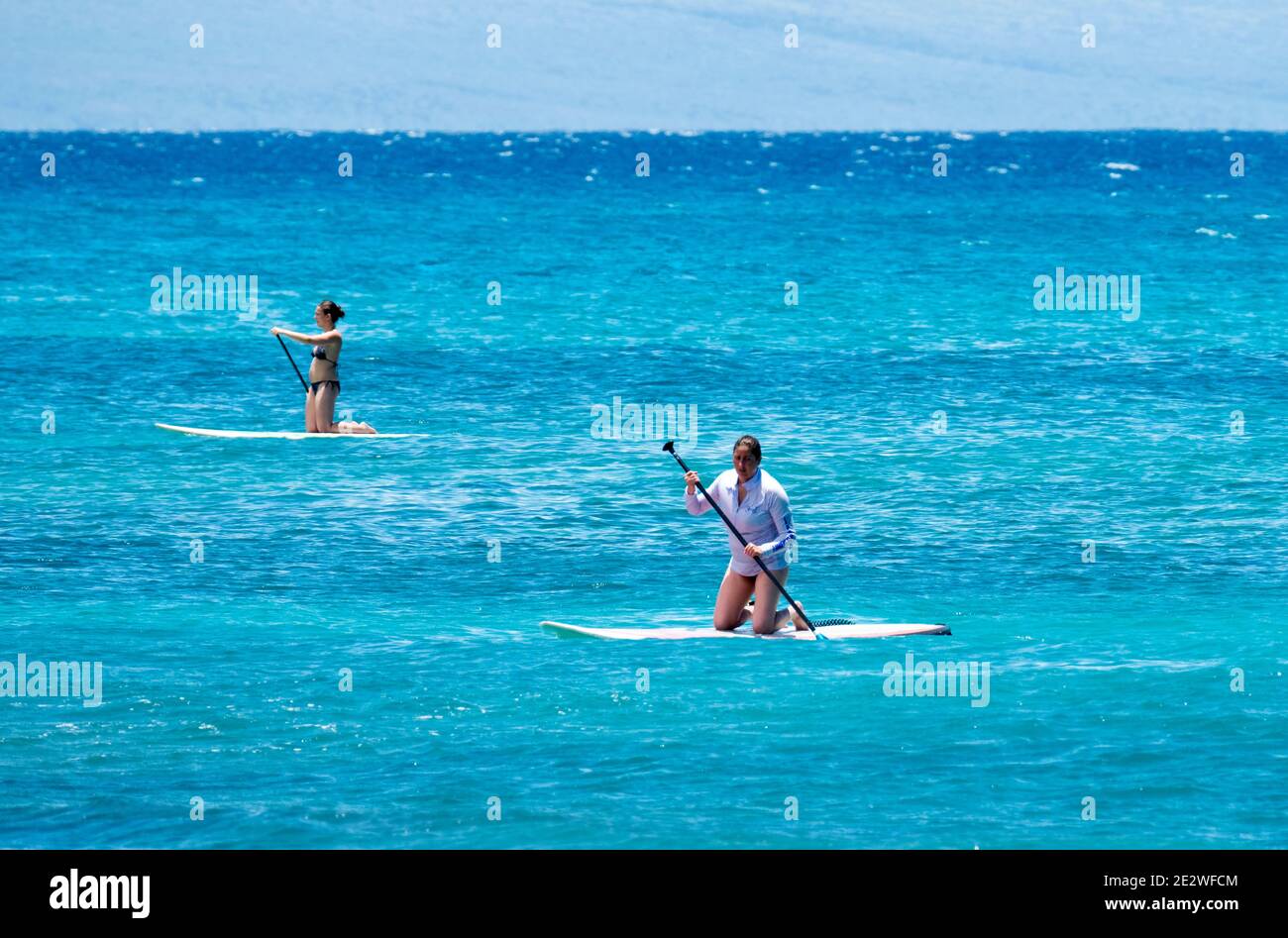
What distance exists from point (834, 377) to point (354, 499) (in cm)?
1323

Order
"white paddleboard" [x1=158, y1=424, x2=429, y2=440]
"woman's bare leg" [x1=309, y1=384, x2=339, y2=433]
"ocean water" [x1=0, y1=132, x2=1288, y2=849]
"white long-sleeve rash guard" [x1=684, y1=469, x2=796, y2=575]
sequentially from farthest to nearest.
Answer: "white paddleboard" [x1=158, y1=424, x2=429, y2=440], "woman's bare leg" [x1=309, y1=384, x2=339, y2=433], "white long-sleeve rash guard" [x1=684, y1=469, x2=796, y2=575], "ocean water" [x1=0, y1=132, x2=1288, y2=849]

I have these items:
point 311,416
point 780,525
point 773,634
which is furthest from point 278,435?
point 780,525

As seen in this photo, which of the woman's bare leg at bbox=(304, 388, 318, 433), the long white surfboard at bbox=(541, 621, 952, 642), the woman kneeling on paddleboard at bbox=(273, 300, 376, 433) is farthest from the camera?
the woman's bare leg at bbox=(304, 388, 318, 433)

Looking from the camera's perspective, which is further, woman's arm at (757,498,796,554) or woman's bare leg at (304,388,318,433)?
woman's bare leg at (304,388,318,433)

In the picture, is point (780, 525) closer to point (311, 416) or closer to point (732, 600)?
point (732, 600)

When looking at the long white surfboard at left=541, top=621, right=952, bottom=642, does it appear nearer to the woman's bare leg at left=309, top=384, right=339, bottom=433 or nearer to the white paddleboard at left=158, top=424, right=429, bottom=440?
the woman's bare leg at left=309, top=384, right=339, bottom=433

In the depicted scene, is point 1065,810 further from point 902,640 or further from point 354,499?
point 354,499

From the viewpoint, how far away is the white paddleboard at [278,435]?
25.7 m

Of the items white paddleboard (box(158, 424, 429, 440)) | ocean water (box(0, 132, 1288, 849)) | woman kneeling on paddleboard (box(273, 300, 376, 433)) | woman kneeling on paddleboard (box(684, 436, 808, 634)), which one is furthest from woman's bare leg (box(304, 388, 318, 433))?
woman kneeling on paddleboard (box(684, 436, 808, 634))

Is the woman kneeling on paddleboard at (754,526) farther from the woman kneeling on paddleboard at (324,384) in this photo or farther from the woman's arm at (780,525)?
the woman kneeling on paddleboard at (324,384)

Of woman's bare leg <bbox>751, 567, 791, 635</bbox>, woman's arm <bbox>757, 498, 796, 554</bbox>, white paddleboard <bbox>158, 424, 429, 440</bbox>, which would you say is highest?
white paddleboard <bbox>158, 424, 429, 440</bbox>

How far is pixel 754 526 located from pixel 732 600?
853mm

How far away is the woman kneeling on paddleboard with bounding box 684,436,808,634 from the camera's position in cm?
1464

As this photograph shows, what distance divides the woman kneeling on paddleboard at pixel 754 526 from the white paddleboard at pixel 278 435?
11221mm
